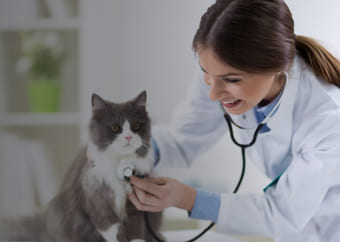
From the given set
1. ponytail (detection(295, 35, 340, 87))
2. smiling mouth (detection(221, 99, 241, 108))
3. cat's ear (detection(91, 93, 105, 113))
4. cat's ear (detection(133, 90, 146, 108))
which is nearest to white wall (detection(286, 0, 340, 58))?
ponytail (detection(295, 35, 340, 87))

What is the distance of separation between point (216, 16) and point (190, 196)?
0.48 metres

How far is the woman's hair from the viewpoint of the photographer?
2.59 feet

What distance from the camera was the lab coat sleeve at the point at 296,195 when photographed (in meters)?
0.86

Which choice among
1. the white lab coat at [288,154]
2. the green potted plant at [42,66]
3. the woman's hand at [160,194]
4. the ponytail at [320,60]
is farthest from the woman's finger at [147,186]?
the ponytail at [320,60]

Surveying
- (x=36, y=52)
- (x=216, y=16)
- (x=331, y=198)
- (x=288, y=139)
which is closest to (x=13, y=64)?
(x=36, y=52)

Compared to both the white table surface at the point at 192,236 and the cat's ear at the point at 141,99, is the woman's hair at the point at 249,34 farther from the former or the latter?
the white table surface at the point at 192,236

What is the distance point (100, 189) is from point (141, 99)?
0.81 feet

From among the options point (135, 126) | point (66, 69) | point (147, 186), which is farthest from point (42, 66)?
point (147, 186)

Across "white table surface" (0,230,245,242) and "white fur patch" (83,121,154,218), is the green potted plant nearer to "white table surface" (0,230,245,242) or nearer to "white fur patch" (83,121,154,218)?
"white fur patch" (83,121,154,218)

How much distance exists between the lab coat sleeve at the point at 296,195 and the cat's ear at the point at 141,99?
0.35 metres

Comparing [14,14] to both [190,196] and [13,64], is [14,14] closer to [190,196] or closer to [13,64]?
[13,64]

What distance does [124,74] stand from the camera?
2.76 feet

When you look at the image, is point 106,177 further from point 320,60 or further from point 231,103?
point 320,60

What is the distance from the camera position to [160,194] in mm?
843
